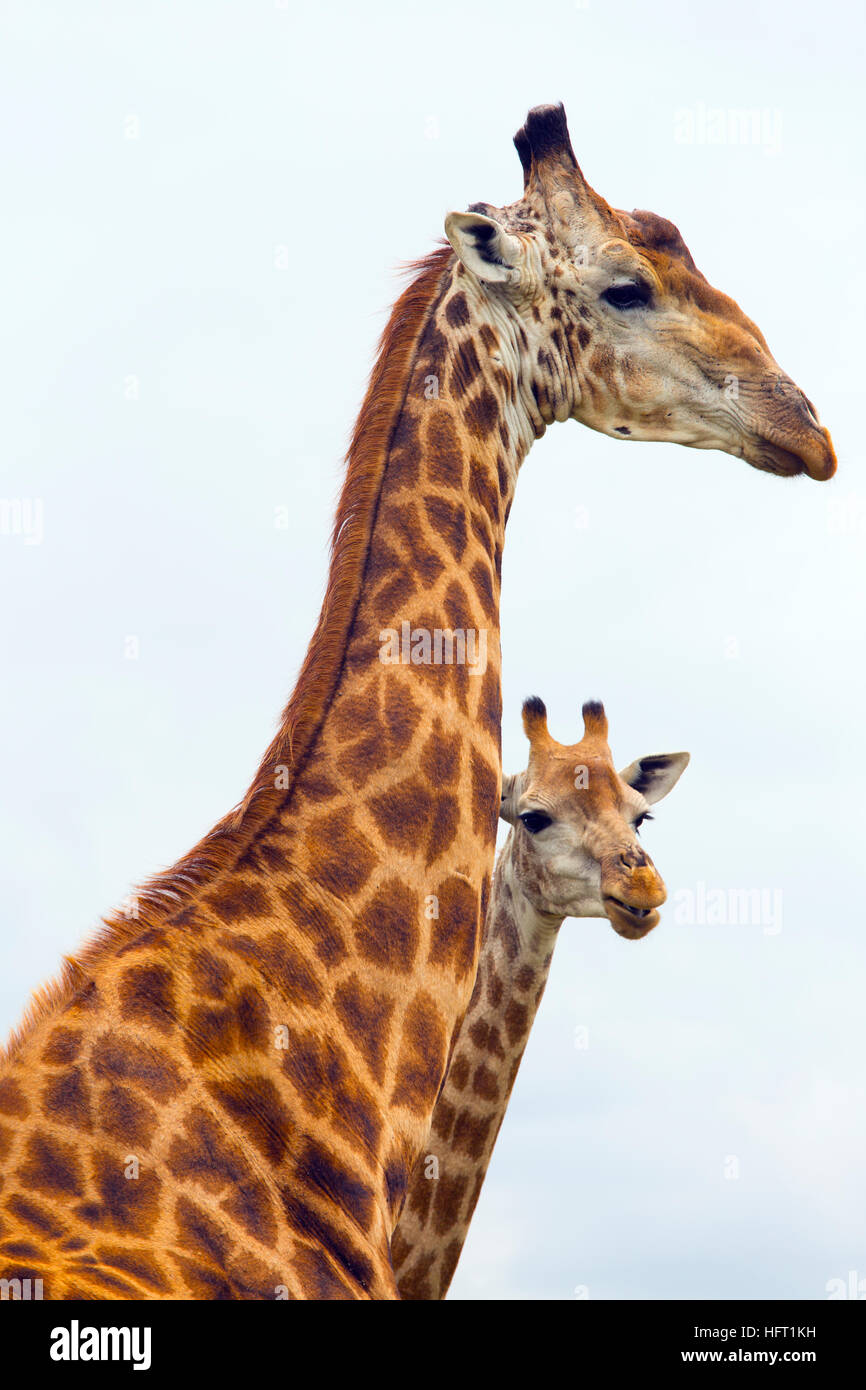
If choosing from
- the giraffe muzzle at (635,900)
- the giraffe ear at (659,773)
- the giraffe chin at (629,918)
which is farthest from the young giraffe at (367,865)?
the giraffe ear at (659,773)

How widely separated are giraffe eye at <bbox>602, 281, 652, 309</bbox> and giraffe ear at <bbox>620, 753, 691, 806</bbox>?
6.13 meters

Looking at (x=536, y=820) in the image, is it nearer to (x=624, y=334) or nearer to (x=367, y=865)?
(x=624, y=334)

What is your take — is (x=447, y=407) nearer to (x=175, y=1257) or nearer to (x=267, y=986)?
(x=267, y=986)

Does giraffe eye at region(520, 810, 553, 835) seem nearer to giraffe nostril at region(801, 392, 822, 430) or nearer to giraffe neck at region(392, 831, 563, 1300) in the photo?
giraffe neck at region(392, 831, 563, 1300)

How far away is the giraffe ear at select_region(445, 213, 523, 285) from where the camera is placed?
21.4ft

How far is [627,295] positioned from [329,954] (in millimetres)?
3243

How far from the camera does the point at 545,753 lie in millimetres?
12039

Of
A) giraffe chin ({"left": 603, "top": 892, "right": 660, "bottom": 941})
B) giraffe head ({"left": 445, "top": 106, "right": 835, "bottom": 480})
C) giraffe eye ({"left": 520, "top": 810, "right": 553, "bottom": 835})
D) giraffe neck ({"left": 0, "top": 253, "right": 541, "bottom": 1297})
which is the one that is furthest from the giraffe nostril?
giraffe eye ({"left": 520, "top": 810, "right": 553, "bottom": 835})

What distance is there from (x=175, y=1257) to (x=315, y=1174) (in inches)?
24.1

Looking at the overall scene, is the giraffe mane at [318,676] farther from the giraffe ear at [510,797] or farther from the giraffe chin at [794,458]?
the giraffe ear at [510,797]

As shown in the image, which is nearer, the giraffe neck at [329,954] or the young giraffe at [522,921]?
the giraffe neck at [329,954]

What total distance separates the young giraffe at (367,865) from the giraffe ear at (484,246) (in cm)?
1

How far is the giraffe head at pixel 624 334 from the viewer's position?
22.6 feet

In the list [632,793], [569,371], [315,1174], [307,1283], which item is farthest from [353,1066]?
[632,793]
